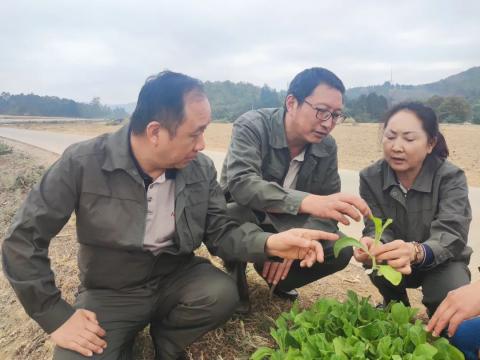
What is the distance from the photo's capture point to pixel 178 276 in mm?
2393

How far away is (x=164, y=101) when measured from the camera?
6.68 ft

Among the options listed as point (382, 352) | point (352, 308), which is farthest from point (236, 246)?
point (382, 352)

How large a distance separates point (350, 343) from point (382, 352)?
0.13m

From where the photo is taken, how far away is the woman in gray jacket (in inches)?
91.7

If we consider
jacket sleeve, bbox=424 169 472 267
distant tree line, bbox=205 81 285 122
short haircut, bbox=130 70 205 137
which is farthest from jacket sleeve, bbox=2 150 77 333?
distant tree line, bbox=205 81 285 122

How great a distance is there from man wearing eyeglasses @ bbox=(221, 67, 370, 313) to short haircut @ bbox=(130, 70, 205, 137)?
0.64 meters

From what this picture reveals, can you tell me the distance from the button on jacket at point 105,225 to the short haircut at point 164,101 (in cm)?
14

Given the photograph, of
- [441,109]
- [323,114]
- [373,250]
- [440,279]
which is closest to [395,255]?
[373,250]

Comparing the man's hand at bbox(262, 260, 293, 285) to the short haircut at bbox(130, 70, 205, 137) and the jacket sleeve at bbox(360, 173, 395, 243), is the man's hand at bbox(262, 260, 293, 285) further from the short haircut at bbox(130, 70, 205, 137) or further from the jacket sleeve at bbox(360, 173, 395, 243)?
the short haircut at bbox(130, 70, 205, 137)

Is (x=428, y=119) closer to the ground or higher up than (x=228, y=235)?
higher up

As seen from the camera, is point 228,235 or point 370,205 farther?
point 370,205

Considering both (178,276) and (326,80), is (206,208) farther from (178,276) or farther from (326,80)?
(326,80)

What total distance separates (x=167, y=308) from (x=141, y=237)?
48cm

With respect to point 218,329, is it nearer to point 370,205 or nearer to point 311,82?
point 370,205
